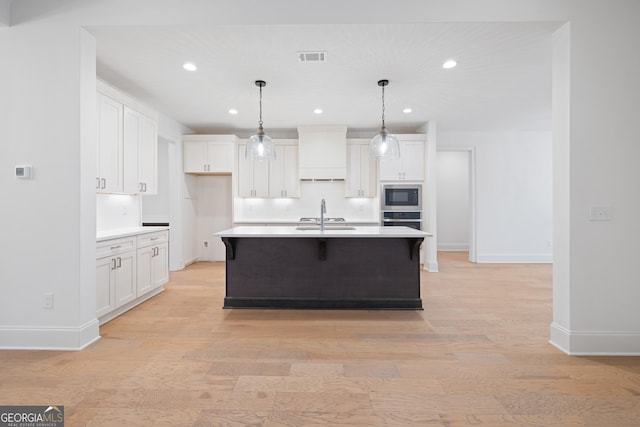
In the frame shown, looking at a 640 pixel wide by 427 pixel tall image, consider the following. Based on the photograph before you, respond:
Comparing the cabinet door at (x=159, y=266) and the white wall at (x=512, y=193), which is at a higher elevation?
the white wall at (x=512, y=193)

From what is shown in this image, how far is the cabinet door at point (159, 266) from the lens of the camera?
4.21 m

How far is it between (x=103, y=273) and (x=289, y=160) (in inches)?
154

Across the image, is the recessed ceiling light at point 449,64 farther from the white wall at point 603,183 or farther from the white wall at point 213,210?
the white wall at point 213,210

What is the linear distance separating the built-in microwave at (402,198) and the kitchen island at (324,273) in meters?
2.42

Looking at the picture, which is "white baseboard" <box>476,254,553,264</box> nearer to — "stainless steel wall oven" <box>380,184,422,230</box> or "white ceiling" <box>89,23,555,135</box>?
"stainless steel wall oven" <box>380,184,422,230</box>

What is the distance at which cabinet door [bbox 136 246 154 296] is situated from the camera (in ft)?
12.6

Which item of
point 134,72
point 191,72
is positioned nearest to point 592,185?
point 191,72

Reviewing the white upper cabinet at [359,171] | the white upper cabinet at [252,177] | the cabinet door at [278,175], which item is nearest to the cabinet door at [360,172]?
the white upper cabinet at [359,171]

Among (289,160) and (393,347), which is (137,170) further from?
(393,347)

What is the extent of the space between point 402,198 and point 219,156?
11.7 ft

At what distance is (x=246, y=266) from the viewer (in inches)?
Answer: 148

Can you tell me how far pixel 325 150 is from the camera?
6211 mm

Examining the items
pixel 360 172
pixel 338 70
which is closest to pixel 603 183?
pixel 338 70

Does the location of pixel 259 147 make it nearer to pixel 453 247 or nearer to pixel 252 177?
pixel 252 177
